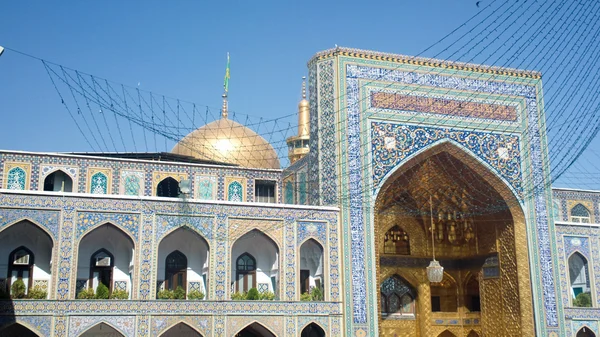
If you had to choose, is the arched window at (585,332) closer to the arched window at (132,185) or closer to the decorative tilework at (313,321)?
the decorative tilework at (313,321)

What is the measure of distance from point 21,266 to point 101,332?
2.17 metres

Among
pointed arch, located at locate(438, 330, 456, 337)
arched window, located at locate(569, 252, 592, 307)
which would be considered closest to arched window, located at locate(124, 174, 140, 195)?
pointed arch, located at locate(438, 330, 456, 337)

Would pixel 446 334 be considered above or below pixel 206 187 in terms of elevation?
below

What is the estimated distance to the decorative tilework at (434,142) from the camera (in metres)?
17.2

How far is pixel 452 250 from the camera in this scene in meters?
21.0

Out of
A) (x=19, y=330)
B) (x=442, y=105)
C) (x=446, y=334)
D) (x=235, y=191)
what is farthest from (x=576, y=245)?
(x=19, y=330)

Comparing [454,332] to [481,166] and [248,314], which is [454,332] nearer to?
[481,166]

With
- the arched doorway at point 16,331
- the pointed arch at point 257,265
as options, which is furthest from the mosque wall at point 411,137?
the arched doorway at point 16,331

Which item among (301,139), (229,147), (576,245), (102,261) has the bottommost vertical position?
(102,261)

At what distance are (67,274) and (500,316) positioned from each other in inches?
419

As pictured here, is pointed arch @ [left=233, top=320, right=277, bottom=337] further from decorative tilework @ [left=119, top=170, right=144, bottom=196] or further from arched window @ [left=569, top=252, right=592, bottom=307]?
arched window @ [left=569, top=252, right=592, bottom=307]

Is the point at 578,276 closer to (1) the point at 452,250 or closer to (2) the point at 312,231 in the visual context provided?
(1) the point at 452,250

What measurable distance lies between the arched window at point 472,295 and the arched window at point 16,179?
39.1 ft

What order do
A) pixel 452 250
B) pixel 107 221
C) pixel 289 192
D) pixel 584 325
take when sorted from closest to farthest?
1. pixel 107 221
2. pixel 584 325
3. pixel 289 192
4. pixel 452 250
